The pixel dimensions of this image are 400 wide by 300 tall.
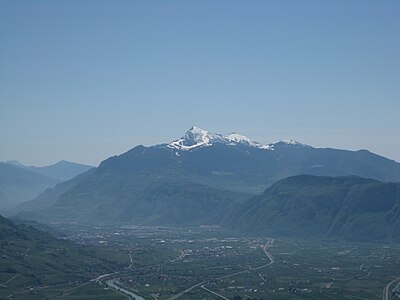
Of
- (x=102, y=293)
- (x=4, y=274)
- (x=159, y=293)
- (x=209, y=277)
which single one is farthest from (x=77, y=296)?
(x=209, y=277)

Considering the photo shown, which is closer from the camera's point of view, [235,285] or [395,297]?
[395,297]

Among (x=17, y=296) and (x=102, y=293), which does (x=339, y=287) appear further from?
(x=17, y=296)

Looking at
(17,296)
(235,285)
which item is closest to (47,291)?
(17,296)

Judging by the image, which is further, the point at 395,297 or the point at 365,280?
the point at 365,280

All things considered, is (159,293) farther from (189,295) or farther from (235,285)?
(235,285)

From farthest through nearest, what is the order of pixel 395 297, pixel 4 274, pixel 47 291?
pixel 4 274
pixel 47 291
pixel 395 297

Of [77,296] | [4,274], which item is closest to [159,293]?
[77,296]

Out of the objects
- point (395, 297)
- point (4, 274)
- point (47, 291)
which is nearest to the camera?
point (395, 297)

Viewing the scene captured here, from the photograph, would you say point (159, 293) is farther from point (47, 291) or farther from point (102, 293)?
point (47, 291)
